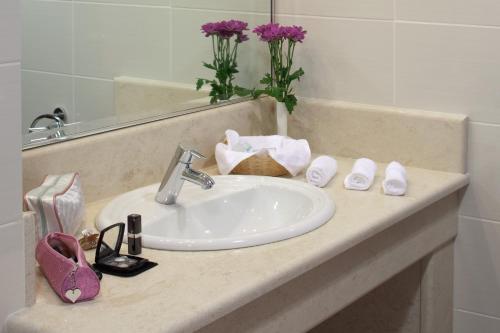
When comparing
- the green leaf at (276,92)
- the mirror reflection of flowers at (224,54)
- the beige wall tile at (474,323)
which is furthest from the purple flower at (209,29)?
the beige wall tile at (474,323)

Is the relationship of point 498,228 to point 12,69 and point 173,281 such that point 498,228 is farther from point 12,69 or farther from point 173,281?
point 12,69

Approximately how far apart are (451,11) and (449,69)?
14 centimetres

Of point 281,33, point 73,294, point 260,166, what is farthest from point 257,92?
point 73,294

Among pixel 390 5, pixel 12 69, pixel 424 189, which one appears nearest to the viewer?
pixel 12 69

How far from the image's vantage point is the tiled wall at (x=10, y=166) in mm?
1365

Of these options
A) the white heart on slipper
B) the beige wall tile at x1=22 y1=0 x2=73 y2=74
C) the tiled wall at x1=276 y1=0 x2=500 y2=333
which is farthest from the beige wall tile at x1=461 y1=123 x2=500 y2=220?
the white heart on slipper

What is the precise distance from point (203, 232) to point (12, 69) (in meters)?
0.77

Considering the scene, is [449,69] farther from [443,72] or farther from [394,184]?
[394,184]

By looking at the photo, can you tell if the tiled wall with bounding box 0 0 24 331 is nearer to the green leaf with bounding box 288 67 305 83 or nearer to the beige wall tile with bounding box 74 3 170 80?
the beige wall tile with bounding box 74 3 170 80

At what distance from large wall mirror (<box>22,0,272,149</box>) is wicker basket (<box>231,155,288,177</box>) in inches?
7.9

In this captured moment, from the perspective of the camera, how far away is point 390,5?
231 cm

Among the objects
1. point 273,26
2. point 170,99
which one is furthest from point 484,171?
point 170,99

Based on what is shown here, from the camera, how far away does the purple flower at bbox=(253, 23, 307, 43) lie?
2359 mm

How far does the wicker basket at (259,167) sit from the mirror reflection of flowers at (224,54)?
0.77ft
